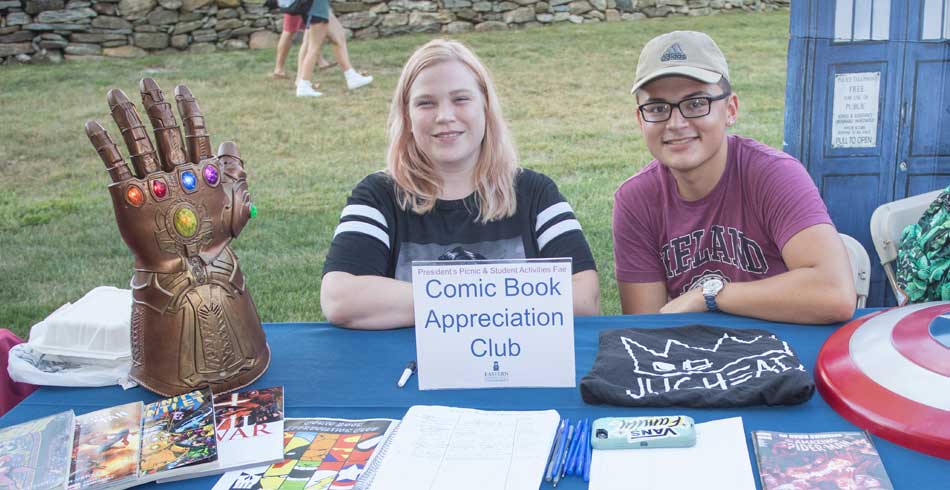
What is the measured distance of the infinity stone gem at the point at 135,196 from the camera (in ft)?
Result: 3.92

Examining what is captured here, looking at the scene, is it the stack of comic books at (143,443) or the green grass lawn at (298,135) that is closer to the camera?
the stack of comic books at (143,443)

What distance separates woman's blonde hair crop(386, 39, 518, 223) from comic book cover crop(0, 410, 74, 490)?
91 centimetres

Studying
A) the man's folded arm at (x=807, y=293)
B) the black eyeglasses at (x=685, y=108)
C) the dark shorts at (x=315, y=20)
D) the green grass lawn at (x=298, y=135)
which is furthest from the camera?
the dark shorts at (x=315, y=20)

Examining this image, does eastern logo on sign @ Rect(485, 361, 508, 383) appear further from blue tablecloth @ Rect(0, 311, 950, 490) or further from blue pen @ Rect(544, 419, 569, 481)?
blue pen @ Rect(544, 419, 569, 481)

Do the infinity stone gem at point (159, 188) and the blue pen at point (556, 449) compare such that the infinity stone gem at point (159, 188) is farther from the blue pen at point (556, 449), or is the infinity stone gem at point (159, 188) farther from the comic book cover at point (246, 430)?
the blue pen at point (556, 449)

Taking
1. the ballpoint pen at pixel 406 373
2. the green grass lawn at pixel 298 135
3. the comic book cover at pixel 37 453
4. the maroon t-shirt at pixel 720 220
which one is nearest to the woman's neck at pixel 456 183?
the maroon t-shirt at pixel 720 220

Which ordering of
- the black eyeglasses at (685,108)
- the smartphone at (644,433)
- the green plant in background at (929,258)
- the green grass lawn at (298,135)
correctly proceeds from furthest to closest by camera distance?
the green grass lawn at (298,135) → the green plant in background at (929,258) → the black eyeglasses at (685,108) → the smartphone at (644,433)

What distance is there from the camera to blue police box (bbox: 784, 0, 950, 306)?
2.41 metres

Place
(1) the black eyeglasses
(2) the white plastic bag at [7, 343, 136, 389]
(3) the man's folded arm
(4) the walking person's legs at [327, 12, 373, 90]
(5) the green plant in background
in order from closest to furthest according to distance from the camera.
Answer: (2) the white plastic bag at [7, 343, 136, 389]
(3) the man's folded arm
(1) the black eyeglasses
(5) the green plant in background
(4) the walking person's legs at [327, 12, 373, 90]

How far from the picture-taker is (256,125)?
5336 millimetres

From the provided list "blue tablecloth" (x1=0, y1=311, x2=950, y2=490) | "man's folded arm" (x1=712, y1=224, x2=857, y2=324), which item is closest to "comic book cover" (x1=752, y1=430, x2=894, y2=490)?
"blue tablecloth" (x1=0, y1=311, x2=950, y2=490)

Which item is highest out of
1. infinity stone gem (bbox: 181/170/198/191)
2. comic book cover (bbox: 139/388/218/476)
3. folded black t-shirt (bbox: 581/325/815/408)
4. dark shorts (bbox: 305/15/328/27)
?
dark shorts (bbox: 305/15/328/27)

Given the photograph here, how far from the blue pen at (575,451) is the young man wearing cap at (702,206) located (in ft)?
1.91

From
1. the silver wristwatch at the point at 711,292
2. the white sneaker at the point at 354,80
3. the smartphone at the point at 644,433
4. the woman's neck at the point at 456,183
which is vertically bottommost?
the smartphone at the point at 644,433
